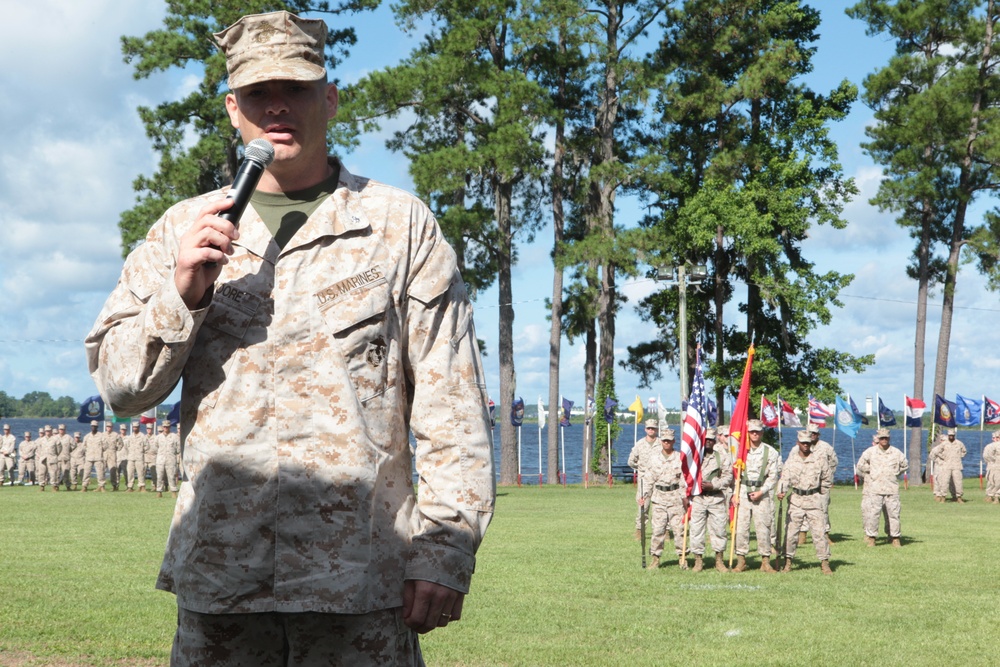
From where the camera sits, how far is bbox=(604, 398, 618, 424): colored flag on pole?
150ft

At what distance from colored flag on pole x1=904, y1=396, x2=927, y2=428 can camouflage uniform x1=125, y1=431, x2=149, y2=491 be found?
2601 cm

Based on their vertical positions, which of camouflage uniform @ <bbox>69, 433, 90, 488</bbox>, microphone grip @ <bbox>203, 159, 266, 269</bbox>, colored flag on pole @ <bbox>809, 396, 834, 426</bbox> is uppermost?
colored flag on pole @ <bbox>809, 396, 834, 426</bbox>

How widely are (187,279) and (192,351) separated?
0.87 ft

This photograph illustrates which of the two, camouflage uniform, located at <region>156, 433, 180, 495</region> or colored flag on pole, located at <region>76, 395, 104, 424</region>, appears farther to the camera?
colored flag on pole, located at <region>76, 395, 104, 424</region>

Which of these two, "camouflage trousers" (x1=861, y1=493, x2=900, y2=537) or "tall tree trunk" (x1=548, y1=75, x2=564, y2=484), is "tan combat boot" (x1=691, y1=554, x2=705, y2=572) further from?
"tall tree trunk" (x1=548, y1=75, x2=564, y2=484)

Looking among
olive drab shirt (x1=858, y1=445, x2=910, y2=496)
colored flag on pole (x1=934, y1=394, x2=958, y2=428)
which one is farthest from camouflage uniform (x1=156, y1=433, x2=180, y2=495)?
colored flag on pole (x1=934, y1=394, x2=958, y2=428)

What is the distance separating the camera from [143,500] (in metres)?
32.0

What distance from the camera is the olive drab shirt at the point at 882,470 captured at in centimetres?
2191

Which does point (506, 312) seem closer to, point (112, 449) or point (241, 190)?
point (112, 449)

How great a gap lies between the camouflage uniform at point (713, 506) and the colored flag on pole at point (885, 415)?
28.3m

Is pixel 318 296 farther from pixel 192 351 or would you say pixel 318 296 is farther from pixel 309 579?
pixel 309 579

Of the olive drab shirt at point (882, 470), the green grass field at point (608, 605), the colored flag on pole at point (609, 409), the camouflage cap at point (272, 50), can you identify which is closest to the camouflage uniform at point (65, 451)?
the green grass field at point (608, 605)

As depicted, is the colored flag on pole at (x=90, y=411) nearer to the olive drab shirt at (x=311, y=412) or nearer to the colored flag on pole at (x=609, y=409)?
the colored flag on pole at (x=609, y=409)

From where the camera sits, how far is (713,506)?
18062mm
